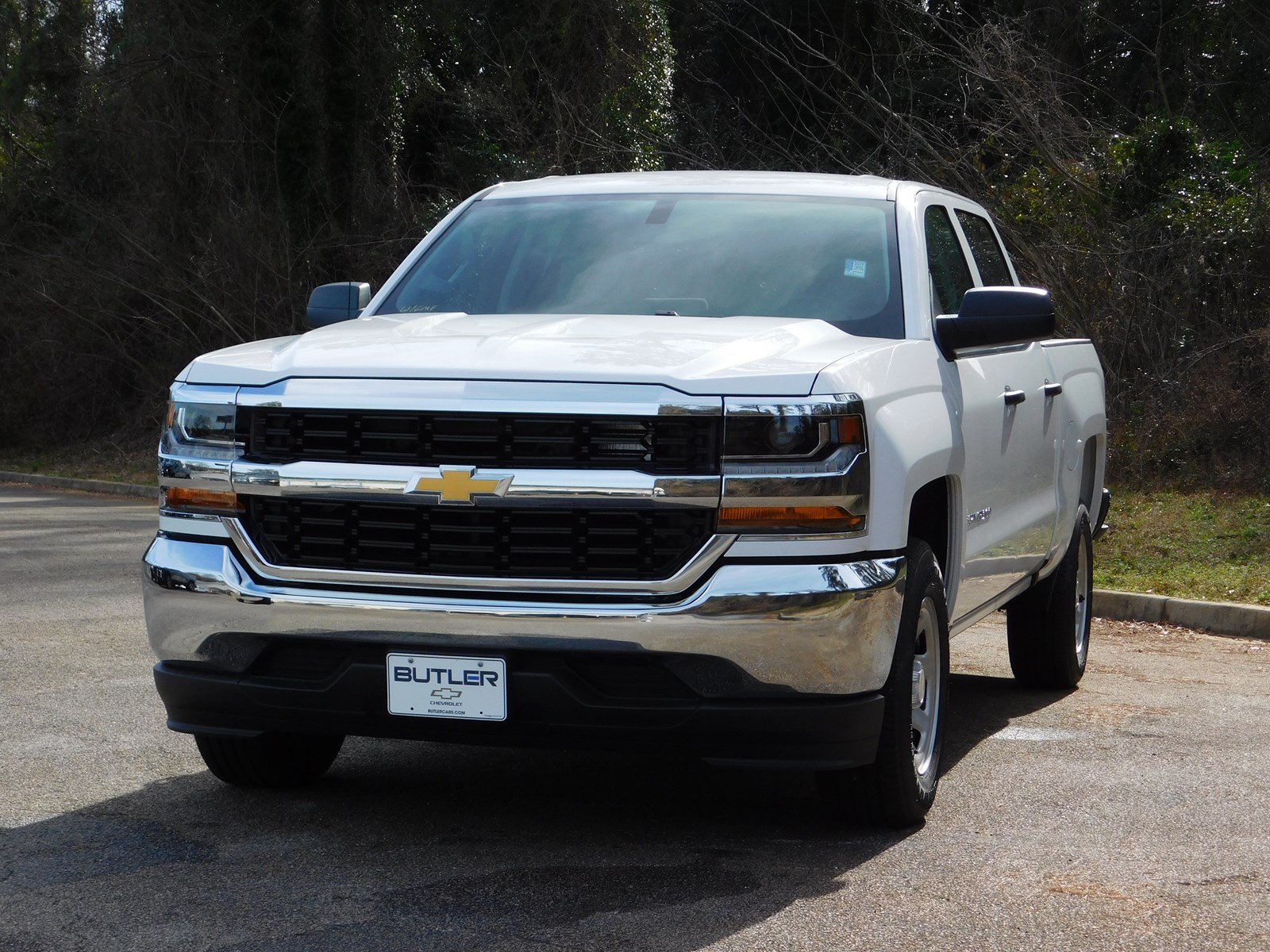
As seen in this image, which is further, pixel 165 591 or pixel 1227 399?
pixel 1227 399

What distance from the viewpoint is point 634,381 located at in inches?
172

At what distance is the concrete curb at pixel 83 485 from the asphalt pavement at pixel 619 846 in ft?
47.8

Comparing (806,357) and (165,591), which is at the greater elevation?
(806,357)

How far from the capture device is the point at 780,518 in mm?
4320

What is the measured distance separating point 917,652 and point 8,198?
30.8 m

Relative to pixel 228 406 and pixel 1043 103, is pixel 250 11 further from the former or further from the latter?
pixel 228 406

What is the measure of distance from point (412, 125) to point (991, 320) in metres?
24.8

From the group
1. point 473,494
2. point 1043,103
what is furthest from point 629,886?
point 1043,103

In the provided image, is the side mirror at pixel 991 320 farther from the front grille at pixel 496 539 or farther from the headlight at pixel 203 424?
the headlight at pixel 203 424

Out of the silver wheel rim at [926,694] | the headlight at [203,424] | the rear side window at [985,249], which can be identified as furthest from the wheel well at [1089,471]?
the headlight at [203,424]

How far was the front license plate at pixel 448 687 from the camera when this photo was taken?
4414 millimetres

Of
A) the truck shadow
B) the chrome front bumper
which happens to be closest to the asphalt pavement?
the truck shadow

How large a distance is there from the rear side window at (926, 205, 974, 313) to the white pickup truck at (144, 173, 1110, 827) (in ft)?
2.18

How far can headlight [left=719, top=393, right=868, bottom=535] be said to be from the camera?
4301 millimetres
